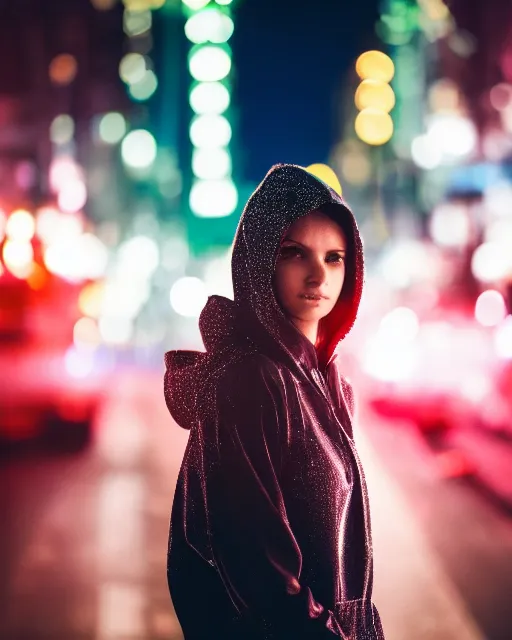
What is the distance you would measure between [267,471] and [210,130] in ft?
150

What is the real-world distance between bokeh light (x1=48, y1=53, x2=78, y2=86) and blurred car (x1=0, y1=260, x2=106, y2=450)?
22.2 meters

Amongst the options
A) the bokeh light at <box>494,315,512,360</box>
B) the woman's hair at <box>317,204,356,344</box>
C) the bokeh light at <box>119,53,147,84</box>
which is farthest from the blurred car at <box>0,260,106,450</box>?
the bokeh light at <box>119,53,147,84</box>

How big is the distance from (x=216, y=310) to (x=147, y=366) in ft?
81.2

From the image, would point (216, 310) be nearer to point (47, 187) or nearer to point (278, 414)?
point (278, 414)

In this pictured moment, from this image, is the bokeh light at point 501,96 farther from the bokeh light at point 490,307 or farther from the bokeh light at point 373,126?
the bokeh light at point 373,126

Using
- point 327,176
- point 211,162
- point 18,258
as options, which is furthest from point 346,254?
point 211,162

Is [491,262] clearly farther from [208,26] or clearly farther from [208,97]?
[208,97]

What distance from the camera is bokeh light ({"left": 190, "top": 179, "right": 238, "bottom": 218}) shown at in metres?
50.2

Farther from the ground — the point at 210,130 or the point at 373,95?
the point at 210,130

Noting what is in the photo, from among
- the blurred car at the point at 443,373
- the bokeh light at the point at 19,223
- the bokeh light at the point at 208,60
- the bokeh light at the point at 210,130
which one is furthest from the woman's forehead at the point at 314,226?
the bokeh light at the point at 210,130

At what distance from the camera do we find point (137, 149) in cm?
6069

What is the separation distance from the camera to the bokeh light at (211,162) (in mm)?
48125

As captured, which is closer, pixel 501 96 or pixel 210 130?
pixel 501 96

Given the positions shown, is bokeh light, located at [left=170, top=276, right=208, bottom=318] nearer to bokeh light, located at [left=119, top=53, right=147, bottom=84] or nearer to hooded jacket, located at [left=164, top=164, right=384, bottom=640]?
bokeh light, located at [left=119, top=53, right=147, bottom=84]
